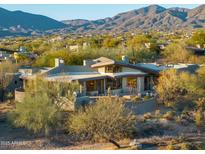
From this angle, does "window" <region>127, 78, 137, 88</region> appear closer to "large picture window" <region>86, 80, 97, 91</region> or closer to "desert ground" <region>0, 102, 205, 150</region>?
"large picture window" <region>86, 80, 97, 91</region>

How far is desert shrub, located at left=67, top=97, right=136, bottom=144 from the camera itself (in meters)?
25.9

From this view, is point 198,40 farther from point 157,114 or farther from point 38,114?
point 38,114

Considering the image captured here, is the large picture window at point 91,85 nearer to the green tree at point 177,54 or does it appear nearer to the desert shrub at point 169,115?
the desert shrub at point 169,115

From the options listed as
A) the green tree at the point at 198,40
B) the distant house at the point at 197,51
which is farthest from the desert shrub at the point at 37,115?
the green tree at the point at 198,40

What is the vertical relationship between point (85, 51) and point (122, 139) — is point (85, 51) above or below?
above

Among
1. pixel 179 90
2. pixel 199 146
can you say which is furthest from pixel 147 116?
pixel 199 146

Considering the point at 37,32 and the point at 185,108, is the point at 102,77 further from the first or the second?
the point at 37,32

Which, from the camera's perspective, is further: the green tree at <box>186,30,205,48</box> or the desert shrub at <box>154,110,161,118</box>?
the green tree at <box>186,30,205,48</box>

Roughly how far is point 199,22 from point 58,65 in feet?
515

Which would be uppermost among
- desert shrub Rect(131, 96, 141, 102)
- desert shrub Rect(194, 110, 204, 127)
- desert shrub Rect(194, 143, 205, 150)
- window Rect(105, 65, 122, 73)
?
window Rect(105, 65, 122, 73)

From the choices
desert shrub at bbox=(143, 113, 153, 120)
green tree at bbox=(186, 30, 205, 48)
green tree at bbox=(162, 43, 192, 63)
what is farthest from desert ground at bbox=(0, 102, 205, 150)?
green tree at bbox=(186, 30, 205, 48)

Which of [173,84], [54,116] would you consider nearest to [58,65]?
[173,84]
